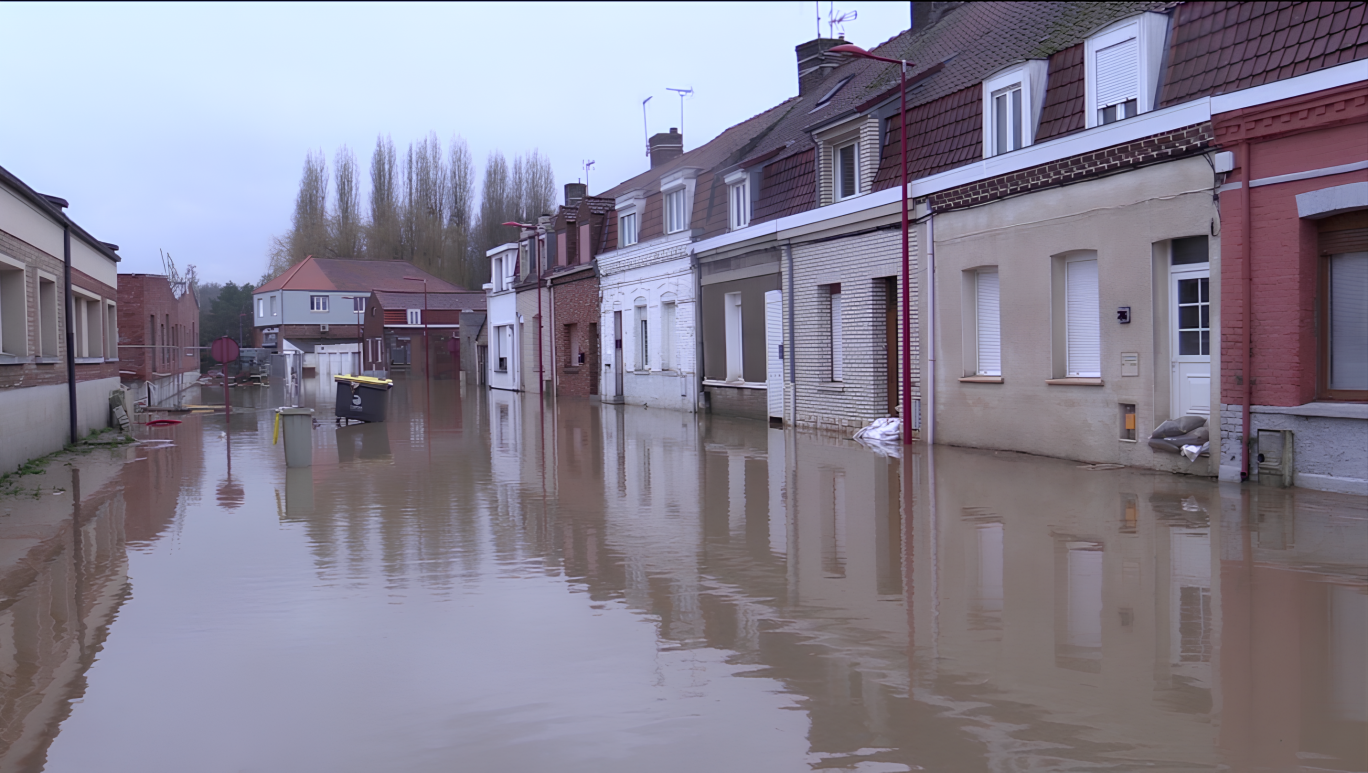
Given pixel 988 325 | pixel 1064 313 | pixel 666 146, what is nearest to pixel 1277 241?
pixel 1064 313

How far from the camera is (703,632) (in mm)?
6414

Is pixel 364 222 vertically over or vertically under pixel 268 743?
over

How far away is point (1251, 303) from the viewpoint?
1168 cm

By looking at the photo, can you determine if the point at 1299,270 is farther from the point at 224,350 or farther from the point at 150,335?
the point at 150,335

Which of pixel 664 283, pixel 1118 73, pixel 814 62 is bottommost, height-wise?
pixel 664 283

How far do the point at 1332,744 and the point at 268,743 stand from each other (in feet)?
14.5

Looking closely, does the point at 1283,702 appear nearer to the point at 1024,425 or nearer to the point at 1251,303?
the point at 1251,303

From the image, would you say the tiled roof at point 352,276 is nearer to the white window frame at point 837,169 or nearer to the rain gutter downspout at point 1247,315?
the white window frame at point 837,169

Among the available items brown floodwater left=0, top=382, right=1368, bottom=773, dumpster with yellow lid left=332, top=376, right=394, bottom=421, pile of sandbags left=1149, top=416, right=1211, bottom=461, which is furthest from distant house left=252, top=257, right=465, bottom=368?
brown floodwater left=0, top=382, right=1368, bottom=773

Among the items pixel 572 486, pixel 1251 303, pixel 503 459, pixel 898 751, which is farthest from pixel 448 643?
pixel 503 459

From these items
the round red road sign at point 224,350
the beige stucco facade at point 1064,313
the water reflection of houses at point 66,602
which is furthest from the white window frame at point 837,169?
the round red road sign at point 224,350

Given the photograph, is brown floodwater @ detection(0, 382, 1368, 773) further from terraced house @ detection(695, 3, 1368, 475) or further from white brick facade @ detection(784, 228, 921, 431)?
white brick facade @ detection(784, 228, 921, 431)

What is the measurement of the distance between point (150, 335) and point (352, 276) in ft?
139

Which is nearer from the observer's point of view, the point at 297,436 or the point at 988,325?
the point at 297,436
